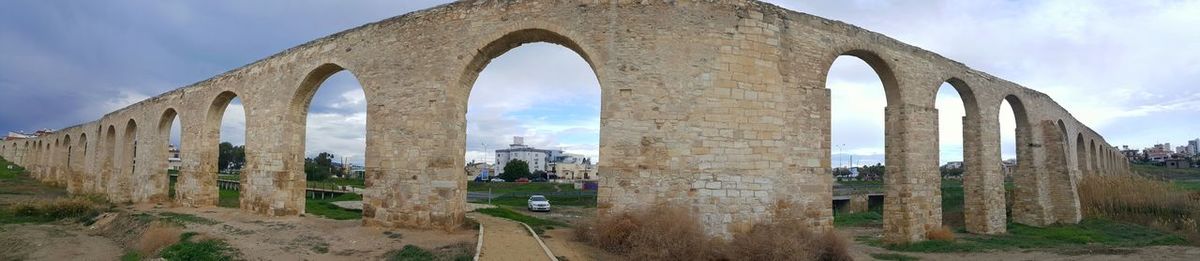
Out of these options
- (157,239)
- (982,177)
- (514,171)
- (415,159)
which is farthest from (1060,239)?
(514,171)

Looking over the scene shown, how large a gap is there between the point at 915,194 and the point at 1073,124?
13.5m

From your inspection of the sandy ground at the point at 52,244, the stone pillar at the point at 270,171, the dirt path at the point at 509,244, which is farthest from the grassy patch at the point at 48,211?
the dirt path at the point at 509,244

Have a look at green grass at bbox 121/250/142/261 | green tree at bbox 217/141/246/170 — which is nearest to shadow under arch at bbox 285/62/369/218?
green grass at bbox 121/250/142/261

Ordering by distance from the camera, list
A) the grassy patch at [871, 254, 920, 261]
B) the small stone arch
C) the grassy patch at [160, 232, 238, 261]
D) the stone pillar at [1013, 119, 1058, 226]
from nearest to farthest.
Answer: the grassy patch at [160, 232, 238, 261]
the grassy patch at [871, 254, 920, 261]
the small stone arch
the stone pillar at [1013, 119, 1058, 226]

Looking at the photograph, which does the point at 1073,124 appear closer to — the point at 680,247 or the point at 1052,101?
the point at 1052,101

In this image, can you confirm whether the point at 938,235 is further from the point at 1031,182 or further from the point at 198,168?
the point at 198,168

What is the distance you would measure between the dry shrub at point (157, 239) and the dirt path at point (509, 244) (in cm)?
488

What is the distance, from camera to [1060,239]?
14070 mm

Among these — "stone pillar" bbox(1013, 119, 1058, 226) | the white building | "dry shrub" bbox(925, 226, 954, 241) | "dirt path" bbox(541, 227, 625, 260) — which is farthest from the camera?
the white building

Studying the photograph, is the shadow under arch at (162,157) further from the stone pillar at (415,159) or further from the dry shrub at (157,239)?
the stone pillar at (415,159)

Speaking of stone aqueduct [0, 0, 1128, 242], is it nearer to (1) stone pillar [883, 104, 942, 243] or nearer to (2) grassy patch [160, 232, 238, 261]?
(1) stone pillar [883, 104, 942, 243]

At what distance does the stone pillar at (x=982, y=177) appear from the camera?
45.9 ft

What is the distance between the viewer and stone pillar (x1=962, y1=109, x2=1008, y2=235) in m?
14.0

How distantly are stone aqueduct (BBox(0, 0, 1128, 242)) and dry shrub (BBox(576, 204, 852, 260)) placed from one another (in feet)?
0.94
